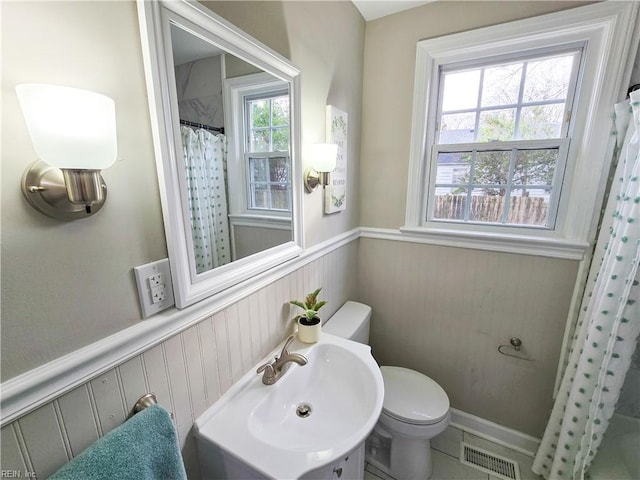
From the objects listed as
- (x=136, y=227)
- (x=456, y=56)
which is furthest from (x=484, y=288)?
(x=136, y=227)

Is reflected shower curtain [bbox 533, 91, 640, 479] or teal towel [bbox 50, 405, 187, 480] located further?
reflected shower curtain [bbox 533, 91, 640, 479]

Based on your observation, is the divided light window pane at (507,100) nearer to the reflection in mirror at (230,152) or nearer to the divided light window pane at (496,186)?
the divided light window pane at (496,186)

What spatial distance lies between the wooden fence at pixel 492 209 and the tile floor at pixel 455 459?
4.48 ft

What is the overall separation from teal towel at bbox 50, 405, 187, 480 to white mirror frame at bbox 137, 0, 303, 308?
0.88 feet

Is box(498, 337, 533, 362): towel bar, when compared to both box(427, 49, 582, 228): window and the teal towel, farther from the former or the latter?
the teal towel

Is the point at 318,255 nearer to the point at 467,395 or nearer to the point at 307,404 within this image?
the point at 307,404

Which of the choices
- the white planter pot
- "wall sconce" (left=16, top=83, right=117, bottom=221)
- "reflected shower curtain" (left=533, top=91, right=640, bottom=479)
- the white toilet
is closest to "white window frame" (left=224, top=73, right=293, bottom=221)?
"wall sconce" (left=16, top=83, right=117, bottom=221)

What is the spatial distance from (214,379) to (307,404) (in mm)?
401

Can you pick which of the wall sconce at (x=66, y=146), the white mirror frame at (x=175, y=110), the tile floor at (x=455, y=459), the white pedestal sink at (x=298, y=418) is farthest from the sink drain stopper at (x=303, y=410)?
the wall sconce at (x=66, y=146)

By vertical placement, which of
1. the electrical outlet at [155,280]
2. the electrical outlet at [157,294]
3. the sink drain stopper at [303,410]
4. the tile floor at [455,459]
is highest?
the electrical outlet at [155,280]

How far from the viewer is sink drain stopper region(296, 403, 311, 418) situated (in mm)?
1026

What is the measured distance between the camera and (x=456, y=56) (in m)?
1.47

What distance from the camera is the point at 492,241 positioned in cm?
150

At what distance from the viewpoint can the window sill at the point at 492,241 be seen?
1.35 meters
